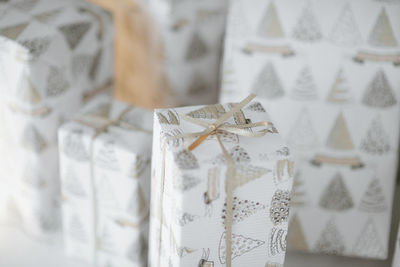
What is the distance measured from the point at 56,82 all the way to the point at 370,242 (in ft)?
2.90

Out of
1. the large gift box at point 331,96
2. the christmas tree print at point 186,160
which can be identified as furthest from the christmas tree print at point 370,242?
the christmas tree print at point 186,160

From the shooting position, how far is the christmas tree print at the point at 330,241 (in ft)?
4.34

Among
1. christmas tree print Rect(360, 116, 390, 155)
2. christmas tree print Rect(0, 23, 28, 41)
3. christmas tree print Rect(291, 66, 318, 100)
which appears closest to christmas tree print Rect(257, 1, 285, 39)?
christmas tree print Rect(291, 66, 318, 100)

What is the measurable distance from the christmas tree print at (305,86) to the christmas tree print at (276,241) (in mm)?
378

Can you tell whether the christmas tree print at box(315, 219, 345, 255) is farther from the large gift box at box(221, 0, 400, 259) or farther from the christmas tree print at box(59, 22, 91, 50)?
the christmas tree print at box(59, 22, 91, 50)

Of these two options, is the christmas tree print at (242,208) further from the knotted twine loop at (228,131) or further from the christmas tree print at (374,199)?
the christmas tree print at (374,199)

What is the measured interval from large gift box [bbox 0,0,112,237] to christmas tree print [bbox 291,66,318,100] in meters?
0.55

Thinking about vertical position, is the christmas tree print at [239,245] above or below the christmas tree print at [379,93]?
below

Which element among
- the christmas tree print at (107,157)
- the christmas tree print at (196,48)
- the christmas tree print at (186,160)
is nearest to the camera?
the christmas tree print at (186,160)

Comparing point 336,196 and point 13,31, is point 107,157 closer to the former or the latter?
point 13,31

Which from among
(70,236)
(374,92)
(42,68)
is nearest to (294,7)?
(374,92)

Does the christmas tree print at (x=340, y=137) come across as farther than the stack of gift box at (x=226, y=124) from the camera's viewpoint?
Yes

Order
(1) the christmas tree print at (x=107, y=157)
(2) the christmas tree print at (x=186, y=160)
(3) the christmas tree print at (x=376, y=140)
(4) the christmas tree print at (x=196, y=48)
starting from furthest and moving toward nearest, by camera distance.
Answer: (4) the christmas tree print at (x=196, y=48)
(3) the christmas tree print at (x=376, y=140)
(1) the christmas tree print at (x=107, y=157)
(2) the christmas tree print at (x=186, y=160)

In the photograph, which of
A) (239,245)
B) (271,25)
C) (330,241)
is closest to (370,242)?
(330,241)
